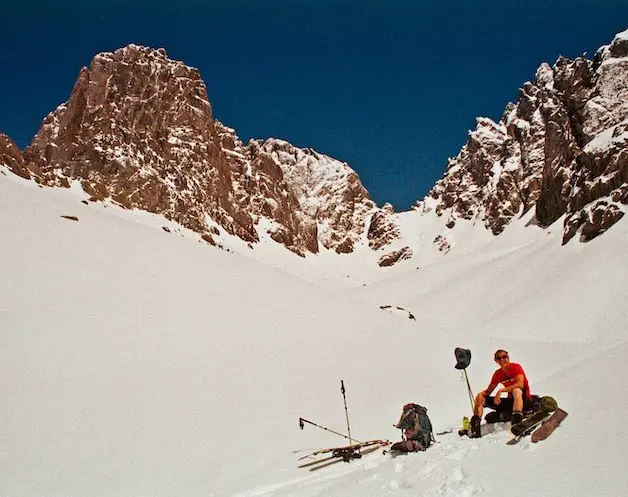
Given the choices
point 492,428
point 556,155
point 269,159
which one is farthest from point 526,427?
point 269,159

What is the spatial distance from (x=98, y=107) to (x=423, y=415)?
12494 cm

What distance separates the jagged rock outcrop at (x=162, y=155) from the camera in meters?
109

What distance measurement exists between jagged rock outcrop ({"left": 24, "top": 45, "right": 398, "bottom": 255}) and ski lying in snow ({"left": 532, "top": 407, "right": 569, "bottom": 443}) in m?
97.1

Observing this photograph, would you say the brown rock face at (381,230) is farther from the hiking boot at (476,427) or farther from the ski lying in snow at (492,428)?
the hiking boot at (476,427)

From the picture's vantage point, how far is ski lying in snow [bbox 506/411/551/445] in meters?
7.37

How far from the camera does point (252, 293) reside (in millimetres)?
26312

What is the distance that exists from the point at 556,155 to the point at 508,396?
108m

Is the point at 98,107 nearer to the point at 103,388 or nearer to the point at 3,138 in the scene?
the point at 3,138

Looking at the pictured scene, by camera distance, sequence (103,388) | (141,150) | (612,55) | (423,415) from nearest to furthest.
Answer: (423,415) → (103,388) → (612,55) → (141,150)

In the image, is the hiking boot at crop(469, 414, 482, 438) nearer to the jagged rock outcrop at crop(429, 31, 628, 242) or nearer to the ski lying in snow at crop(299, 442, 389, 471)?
the ski lying in snow at crop(299, 442, 389, 471)

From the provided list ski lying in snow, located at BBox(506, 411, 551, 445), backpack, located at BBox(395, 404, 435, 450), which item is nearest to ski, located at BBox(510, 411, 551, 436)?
ski lying in snow, located at BBox(506, 411, 551, 445)

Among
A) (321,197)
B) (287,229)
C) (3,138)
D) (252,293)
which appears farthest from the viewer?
(321,197)

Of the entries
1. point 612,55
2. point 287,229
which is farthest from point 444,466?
point 287,229

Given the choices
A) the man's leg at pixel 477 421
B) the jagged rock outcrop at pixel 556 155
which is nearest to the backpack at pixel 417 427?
the man's leg at pixel 477 421
